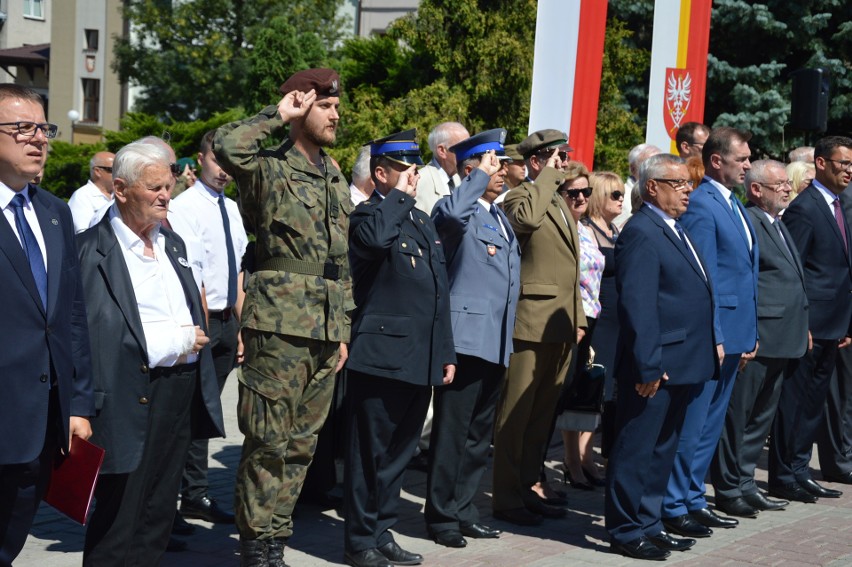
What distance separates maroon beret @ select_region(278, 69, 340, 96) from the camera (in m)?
5.77

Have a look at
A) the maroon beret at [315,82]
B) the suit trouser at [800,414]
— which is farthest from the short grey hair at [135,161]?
the suit trouser at [800,414]

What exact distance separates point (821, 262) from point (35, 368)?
6.15 m

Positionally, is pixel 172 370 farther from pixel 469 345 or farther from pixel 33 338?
pixel 469 345

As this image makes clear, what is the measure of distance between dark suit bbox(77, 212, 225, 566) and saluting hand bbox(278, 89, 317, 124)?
2.82 feet

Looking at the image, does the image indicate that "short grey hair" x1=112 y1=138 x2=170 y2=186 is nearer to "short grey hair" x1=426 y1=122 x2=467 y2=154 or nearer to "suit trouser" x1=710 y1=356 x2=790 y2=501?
"short grey hair" x1=426 y1=122 x2=467 y2=154

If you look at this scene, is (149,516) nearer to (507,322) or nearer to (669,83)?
(507,322)

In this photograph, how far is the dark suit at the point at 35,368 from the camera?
4227 millimetres

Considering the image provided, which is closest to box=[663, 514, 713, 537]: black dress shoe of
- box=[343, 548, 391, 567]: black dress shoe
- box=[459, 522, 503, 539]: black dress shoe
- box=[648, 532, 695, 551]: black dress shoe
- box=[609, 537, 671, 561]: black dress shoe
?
box=[648, 532, 695, 551]: black dress shoe

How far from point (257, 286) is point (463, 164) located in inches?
67.4

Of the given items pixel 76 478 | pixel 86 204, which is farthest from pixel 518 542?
pixel 86 204

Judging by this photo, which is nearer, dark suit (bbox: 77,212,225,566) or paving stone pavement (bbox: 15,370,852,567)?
dark suit (bbox: 77,212,225,566)

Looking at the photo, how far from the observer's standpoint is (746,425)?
26.9 feet

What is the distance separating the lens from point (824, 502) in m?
8.38

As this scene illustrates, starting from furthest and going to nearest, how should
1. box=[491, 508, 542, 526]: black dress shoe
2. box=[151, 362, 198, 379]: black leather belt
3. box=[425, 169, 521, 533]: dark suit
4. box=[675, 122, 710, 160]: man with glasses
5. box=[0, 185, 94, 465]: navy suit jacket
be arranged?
box=[675, 122, 710, 160]: man with glasses → box=[491, 508, 542, 526]: black dress shoe → box=[425, 169, 521, 533]: dark suit → box=[151, 362, 198, 379]: black leather belt → box=[0, 185, 94, 465]: navy suit jacket
